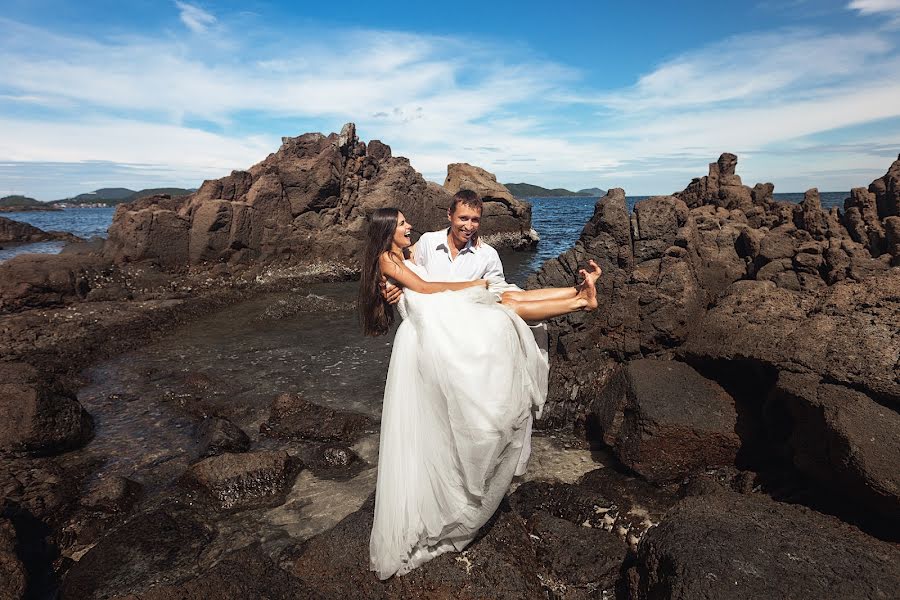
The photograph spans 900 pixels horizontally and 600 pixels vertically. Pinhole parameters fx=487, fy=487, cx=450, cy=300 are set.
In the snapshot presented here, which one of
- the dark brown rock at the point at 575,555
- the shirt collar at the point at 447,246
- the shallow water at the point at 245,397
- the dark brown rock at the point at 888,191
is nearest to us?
the shirt collar at the point at 447,246

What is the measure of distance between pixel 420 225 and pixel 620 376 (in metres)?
26.8

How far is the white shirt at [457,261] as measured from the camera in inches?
175

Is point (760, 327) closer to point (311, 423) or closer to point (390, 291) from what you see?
point (390, 291)

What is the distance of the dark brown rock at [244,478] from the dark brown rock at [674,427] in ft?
15.8

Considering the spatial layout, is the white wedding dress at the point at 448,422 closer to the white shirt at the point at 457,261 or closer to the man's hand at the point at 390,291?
the man's hand at the point at 390,291

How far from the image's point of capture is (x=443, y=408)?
Result: 3.91m

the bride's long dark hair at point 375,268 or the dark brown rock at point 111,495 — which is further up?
the bride's long dark hair at point 375,268

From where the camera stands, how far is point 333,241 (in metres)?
27.5

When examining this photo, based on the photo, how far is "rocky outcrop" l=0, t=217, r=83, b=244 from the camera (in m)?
44.2

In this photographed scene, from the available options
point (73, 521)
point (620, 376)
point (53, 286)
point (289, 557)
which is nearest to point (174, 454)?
point (73, 521)

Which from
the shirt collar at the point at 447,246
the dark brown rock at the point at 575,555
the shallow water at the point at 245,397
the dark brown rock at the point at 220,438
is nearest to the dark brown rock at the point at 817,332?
the shallow water at the point at 245,397

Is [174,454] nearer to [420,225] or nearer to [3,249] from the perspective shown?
[420,225]

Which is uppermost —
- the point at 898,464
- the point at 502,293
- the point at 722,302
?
the point at 502,293

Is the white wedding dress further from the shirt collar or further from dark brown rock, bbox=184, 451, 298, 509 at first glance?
dark brown rock, bbox=184, 451, 298, 509
